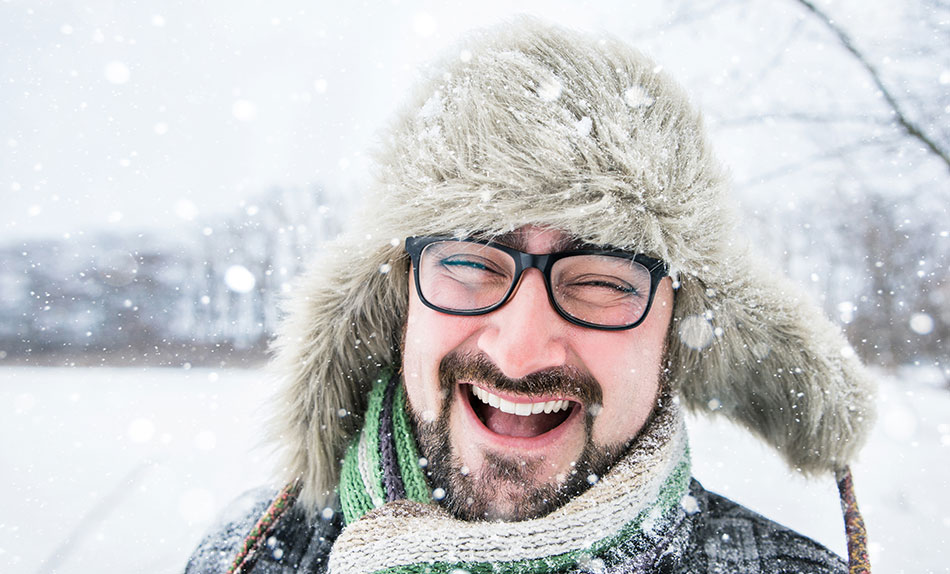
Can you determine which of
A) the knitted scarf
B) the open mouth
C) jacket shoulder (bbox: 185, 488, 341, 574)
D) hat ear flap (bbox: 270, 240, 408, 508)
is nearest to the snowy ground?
hat ear flap (bbox: 270, 240, 408, 508)

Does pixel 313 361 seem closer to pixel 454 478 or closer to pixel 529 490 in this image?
pixel 454 478

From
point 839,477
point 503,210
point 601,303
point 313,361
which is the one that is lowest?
point 839,477

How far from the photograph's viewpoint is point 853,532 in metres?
1.30

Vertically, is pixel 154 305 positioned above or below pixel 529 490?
below

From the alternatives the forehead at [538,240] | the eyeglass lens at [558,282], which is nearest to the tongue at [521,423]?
the eyeglass lens at [558,282]

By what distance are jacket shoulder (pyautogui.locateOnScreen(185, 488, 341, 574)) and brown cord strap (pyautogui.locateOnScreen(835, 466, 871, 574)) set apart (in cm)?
145

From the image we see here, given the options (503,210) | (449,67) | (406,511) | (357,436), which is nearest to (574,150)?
(503,210)

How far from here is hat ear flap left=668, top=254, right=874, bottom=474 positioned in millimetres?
1449

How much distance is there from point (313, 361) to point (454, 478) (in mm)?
608

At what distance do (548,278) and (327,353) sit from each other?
2.63ft

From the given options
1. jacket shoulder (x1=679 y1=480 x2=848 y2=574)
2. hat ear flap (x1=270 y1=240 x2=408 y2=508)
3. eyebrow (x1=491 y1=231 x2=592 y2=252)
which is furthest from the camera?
hat ear flap (x1=270 y1=240 x2=408 y2=508)

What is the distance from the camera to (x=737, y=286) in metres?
1.42

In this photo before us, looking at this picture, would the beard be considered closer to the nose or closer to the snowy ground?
the nose

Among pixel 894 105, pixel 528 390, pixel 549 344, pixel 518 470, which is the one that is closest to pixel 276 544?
pixel 518 470
